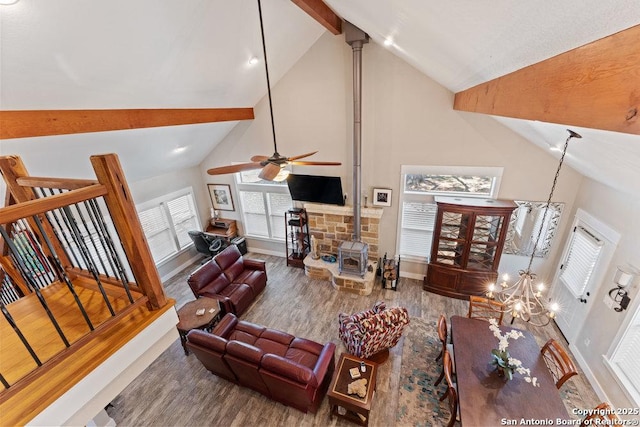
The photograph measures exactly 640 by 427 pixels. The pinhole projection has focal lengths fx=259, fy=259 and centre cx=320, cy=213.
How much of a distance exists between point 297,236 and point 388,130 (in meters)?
3.15

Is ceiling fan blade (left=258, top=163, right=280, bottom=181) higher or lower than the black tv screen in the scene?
higher

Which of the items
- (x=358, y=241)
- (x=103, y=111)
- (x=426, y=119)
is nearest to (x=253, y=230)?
(x=358, y=241)

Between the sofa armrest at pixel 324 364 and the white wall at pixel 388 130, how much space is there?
288 cm

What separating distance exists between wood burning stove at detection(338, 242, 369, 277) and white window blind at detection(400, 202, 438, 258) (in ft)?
3.01

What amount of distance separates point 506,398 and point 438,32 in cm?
341

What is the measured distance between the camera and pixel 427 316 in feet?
15.5

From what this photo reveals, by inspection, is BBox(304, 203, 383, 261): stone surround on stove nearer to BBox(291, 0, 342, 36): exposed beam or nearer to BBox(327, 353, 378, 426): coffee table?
BBox(327, 353, 378, 426): coffee table

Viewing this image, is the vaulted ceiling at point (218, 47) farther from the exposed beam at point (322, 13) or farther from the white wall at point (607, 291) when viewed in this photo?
the white wall at point (607, 291)

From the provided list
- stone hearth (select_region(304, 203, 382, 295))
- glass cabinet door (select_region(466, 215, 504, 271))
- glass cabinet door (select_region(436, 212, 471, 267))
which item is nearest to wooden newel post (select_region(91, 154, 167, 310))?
stone hearth (select_region(304, 203, 382, 295))

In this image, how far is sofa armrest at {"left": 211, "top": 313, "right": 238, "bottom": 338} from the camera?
3.80 m

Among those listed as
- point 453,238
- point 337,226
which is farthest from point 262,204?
point 453,238

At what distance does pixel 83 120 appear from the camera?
2943 millimetres

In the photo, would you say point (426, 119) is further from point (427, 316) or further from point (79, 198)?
point (79, 198)

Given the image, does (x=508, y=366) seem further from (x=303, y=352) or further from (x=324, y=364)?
(x=303, y=352)
